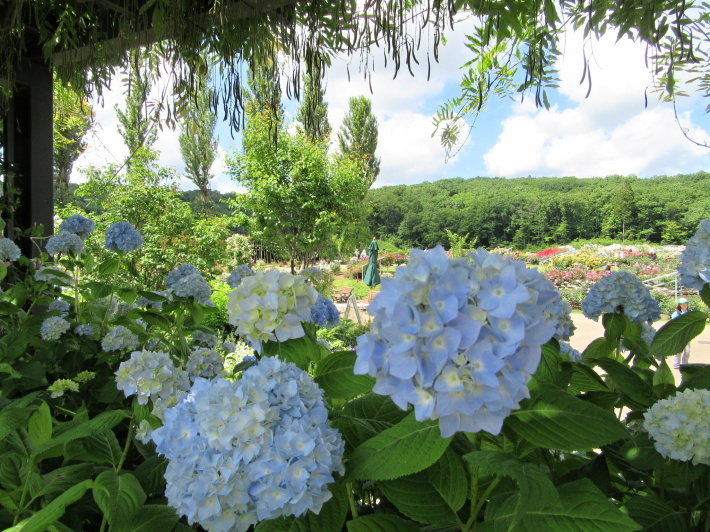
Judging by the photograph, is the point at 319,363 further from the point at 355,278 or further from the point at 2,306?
the point at 355,278

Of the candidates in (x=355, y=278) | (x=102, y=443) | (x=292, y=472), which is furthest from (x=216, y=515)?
(x=355, y=278)

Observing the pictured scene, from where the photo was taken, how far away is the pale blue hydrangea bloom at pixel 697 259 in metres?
0.77

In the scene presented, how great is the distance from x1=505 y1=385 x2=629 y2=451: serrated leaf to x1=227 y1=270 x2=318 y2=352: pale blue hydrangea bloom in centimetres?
30

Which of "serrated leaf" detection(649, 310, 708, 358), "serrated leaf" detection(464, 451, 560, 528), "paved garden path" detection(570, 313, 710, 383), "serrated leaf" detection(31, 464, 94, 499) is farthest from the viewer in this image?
"paved garden path" detection(570, 313, 710, 383)

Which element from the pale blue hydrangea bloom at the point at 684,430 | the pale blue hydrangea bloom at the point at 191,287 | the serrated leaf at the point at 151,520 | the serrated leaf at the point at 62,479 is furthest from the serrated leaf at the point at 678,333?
the pale blue hydrangea bloom at the point at 191,287

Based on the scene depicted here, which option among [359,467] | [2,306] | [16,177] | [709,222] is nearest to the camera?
[359,467]

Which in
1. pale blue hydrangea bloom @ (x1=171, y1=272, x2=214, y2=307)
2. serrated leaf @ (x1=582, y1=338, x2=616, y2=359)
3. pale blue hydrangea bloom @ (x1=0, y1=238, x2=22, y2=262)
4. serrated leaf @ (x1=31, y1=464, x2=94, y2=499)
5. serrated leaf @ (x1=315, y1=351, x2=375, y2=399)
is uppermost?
pale blue hydrangea bloom @ (x1=0, y1=238, x2=22, y2=262)

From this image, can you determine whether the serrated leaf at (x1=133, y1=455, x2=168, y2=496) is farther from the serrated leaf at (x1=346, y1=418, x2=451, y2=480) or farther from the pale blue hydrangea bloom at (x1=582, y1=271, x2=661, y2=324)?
the pale blue hydrangea bloom at (x1=582, y1=271, x2=661, y2=324)

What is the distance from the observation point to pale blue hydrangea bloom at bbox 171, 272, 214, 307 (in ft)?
3.71

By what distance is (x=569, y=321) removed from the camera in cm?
89

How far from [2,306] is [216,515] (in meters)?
1.23

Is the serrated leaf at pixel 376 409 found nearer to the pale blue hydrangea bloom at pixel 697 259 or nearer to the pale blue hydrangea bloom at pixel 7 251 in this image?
the pale blue hydrangea bloom at pixel 697 259

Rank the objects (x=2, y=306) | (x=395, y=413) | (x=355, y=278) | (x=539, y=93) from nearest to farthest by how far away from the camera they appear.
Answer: (x=395, y=413) < (x=539, y=93) < (x=2, y=306) < (x=355, y=278)

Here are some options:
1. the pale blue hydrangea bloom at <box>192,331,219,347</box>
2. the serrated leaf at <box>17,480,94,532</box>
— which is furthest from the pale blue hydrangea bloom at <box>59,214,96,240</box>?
the serrated leaf at <box>17,480,94,532</box>
